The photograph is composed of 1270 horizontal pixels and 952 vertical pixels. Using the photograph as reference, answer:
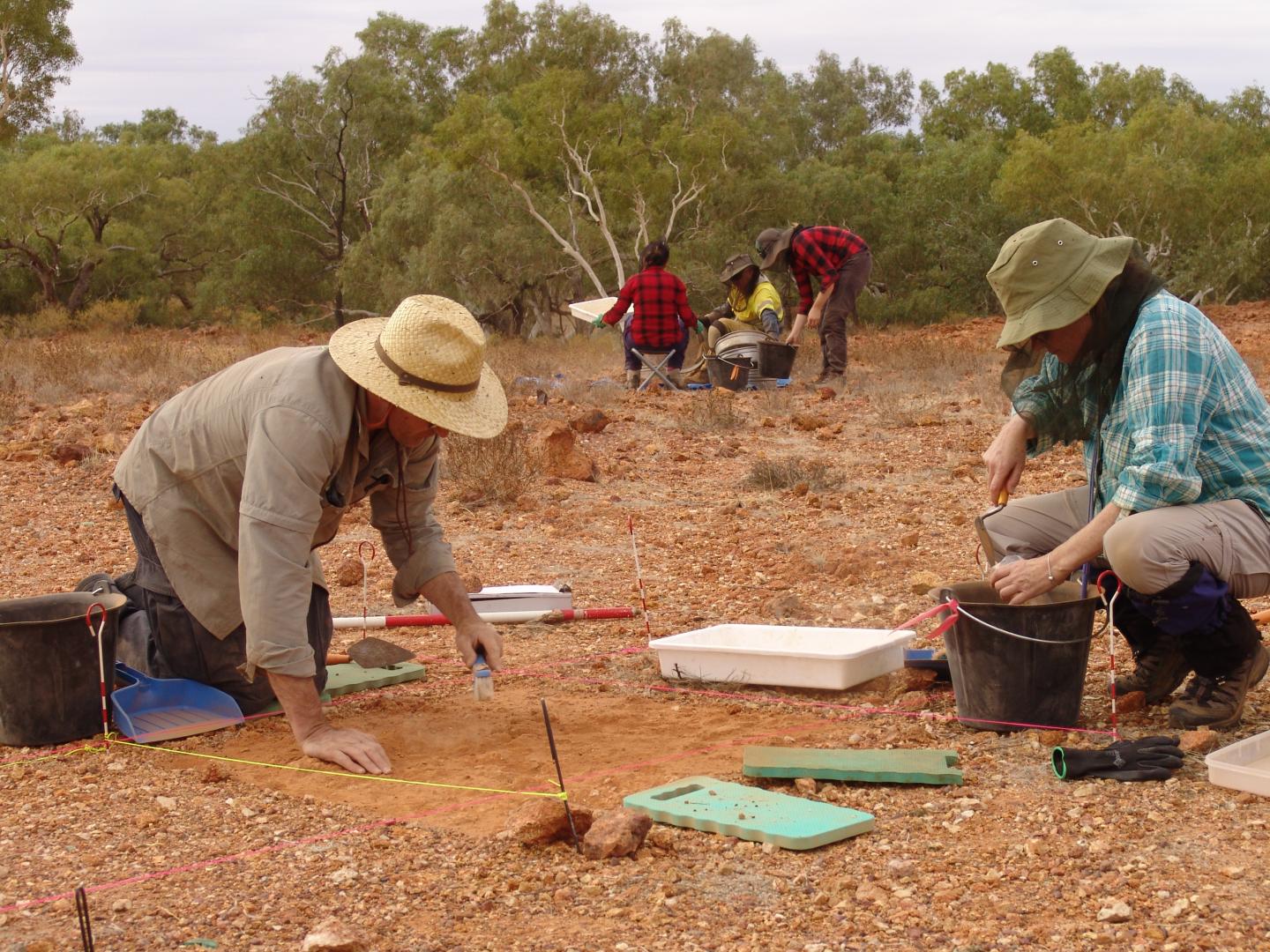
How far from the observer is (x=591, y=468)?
777 cm

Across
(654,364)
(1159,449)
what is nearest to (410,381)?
(1159,449)

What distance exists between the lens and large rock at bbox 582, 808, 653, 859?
2631mm

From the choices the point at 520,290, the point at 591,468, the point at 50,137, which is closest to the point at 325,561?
the point at 591,468

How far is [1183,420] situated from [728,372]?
8422 millimetres

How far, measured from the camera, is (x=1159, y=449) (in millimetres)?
3107

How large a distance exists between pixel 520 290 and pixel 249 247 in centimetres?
832

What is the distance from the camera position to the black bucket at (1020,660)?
10.6ft

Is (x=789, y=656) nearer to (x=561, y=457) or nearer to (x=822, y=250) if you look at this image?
(x=561, y=457)

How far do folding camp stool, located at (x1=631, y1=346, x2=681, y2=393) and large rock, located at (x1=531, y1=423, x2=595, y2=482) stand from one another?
3.92m

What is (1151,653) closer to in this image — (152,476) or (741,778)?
(741,778)

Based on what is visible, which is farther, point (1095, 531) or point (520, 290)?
point (520, 290)

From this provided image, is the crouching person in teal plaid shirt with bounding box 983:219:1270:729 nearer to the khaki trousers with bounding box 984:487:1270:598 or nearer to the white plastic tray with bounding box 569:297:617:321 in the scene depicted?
the khaki trousers with bounding box 984:487:1270:598

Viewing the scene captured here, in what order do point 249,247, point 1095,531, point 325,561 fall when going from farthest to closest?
point 249,247, point 325,561, point 1095,531

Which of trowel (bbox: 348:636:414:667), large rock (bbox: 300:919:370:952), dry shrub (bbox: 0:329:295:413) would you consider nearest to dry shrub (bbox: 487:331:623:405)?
dry shrub (bbox: 0:329:295:413)
